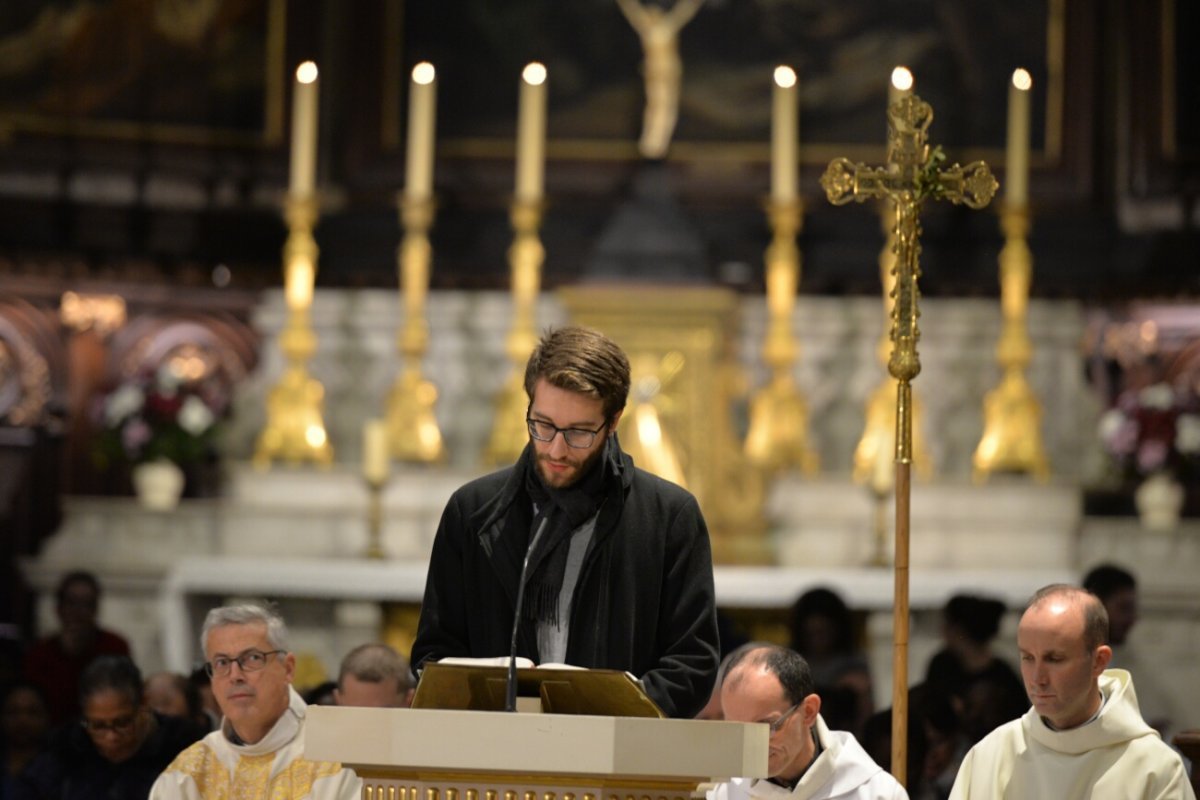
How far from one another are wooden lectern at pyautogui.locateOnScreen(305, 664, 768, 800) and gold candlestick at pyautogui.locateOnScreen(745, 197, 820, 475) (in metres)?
6.57

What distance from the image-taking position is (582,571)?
4219 millimetres

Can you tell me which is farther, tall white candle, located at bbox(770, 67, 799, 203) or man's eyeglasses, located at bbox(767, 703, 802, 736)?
tall white candle, located at bbox(770, 67, 799, 203)

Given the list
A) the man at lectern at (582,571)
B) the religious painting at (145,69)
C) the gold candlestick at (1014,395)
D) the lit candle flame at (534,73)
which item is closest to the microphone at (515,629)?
the man at lectern at (582,571)

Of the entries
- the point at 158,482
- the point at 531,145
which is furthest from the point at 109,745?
the point at 531,145

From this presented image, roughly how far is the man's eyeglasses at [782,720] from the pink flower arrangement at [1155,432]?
5059 mm

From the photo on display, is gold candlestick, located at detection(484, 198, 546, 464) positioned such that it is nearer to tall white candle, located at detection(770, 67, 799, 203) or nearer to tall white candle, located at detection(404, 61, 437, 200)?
tall white candle, located at detection(404, 61, 437, 200)

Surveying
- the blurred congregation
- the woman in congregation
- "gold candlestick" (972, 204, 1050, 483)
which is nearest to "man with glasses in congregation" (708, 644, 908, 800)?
the woman in congregation

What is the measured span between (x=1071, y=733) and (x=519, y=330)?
558 centimetres

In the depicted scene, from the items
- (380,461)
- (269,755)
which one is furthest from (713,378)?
(269,755)

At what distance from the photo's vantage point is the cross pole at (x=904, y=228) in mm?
5207

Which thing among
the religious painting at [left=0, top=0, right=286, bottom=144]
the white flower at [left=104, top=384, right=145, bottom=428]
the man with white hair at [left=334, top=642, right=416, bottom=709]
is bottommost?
the man with white hair at [left=334, top=642, right=416, bottom=709]

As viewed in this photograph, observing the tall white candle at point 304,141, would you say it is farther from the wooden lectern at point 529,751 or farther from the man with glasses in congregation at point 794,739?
the wooden lectern at point 529,751

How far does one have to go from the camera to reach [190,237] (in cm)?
1107

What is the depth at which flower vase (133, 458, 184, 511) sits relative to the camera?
10.1 metres
